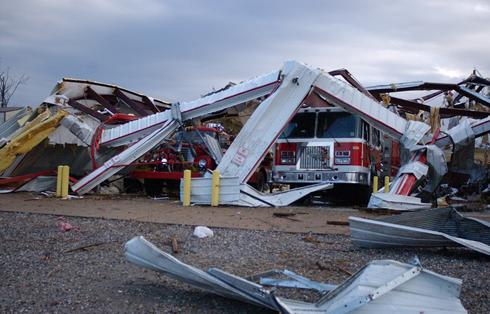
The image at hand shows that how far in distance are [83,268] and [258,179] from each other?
12433mm

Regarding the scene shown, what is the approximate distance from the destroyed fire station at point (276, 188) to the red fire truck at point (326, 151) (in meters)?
0.04

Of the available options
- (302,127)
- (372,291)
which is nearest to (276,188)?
(302,127)

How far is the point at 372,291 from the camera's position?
3740 millimetres

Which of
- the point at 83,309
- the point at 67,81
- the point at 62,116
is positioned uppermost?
the point at 67,81

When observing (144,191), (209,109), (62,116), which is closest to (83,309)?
(209,109)

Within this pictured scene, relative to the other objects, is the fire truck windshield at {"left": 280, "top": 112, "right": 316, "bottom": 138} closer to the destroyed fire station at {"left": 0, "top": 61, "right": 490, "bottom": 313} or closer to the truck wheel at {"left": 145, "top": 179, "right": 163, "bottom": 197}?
the destroyed fire station at {"left": 0, "top": 61, "right": 490, "bottom": 313}

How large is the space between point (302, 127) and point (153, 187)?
17.0 ft

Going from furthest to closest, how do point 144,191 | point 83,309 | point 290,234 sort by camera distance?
point 144,191
point 290,234
point 83,309

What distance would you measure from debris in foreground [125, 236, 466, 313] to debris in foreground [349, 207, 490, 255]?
7.90 ft

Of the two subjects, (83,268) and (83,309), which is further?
(83,268)

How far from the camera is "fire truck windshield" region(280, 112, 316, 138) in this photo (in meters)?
14.7

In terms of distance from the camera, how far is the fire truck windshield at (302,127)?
1467 cm

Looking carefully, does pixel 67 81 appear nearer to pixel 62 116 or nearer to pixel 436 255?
Answer: pixel 62 116

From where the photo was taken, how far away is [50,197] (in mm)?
14125
